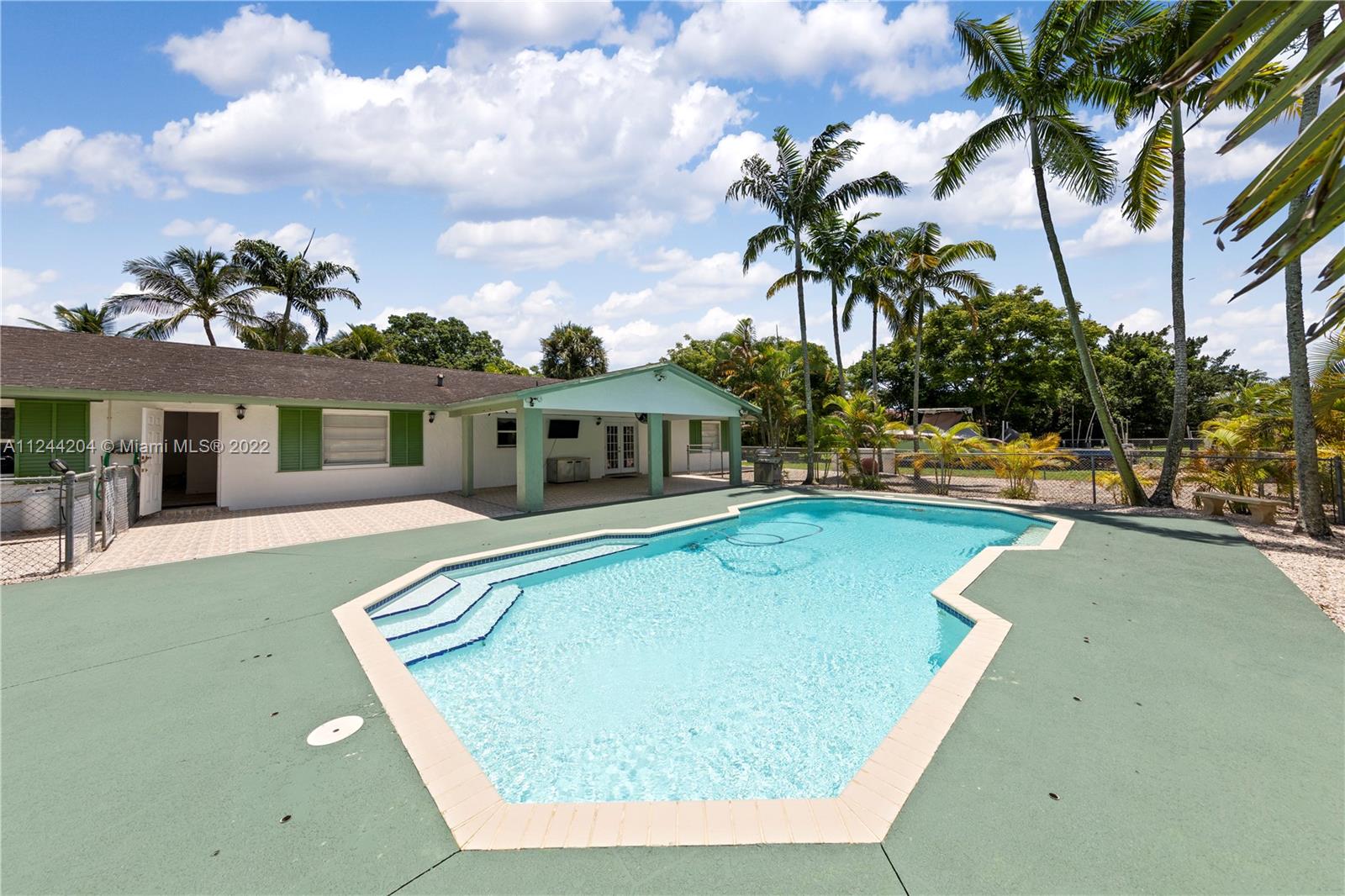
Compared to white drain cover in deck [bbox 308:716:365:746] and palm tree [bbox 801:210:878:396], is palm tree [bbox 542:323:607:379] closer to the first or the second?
palm tree [bbox 801:210:878:396]

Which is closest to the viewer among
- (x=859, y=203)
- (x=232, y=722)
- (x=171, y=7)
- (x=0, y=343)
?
(x=232, y=722)

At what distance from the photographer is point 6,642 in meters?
4.60

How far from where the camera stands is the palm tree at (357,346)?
97.0ft

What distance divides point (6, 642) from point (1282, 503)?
18.6 m

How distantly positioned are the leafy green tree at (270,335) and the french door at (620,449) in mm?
19215

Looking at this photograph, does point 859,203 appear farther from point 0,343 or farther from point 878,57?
point 0,343

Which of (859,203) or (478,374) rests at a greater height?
(859,203)

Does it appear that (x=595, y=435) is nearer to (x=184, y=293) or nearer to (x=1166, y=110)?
(x=1166, y=110)

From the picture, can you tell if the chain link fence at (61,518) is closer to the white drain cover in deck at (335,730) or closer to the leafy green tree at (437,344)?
the white drain cover in deck at (335,730)

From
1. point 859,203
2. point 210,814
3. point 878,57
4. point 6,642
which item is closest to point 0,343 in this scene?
point 6,642

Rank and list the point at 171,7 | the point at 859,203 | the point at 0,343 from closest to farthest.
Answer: the point at 171,7 → the point at 0,343 → the point at 859,203

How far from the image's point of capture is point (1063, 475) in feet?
60.2

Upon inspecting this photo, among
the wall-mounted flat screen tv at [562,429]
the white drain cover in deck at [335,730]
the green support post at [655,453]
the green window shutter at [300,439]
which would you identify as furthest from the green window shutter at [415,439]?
the white drain cover in deck at [335,730]

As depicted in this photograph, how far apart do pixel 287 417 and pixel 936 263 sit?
2351 cm
